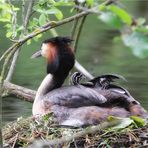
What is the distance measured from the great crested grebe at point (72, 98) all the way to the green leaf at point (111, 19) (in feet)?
9.84

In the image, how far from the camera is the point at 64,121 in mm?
5887

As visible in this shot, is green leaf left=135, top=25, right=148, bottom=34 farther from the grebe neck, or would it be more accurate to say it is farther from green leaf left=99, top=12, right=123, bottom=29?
the grebe neck

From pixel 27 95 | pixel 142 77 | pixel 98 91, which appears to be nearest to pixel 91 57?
pixel 142 77

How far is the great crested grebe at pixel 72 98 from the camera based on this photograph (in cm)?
583

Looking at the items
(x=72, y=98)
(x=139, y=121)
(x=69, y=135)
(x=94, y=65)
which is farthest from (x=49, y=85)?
(x=94, y=65)

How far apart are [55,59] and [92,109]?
2.61 ft

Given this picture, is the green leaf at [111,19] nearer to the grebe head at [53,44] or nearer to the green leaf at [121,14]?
the green leaf at [121,14]

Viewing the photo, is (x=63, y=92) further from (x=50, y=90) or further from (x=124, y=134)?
(x=124, y=134)


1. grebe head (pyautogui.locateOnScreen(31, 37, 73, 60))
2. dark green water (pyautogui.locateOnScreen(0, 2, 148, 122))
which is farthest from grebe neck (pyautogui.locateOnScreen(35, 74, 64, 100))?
dark green water (pyautogui.locateOnScreen(0, 2, 148, 122))

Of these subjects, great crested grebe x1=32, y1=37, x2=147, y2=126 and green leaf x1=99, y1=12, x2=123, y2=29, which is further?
great crested grebe x1=32, y1=37, x2=147, y2=126

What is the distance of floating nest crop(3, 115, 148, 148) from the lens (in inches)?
216

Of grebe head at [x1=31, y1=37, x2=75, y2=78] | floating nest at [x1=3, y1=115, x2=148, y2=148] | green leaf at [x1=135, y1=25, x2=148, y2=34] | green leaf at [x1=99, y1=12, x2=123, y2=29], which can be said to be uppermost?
grebe head at [x1=31, y1=37, x2=75, y2=78]

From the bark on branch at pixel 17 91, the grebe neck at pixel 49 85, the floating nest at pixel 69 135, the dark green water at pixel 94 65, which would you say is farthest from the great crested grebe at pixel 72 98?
the dark green water at pixel 94 65

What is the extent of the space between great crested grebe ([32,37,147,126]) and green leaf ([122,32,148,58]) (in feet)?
9.80
